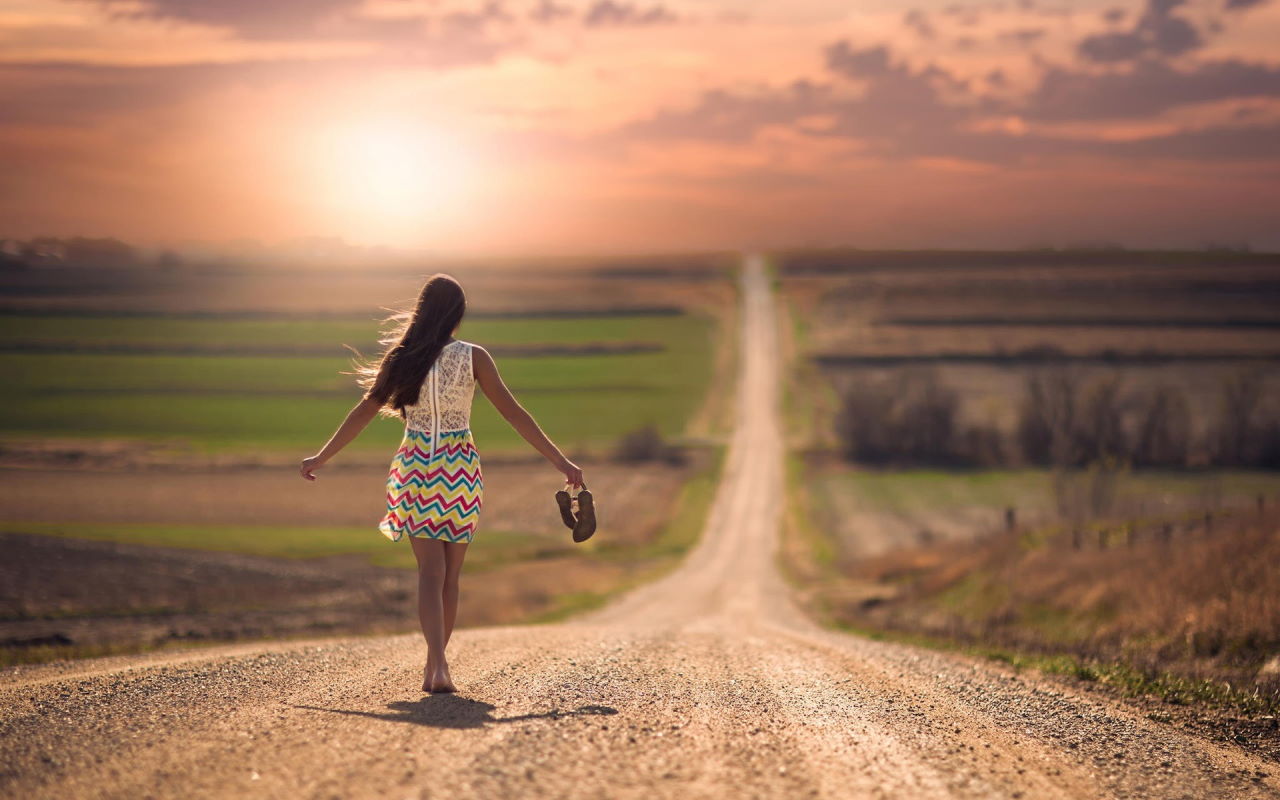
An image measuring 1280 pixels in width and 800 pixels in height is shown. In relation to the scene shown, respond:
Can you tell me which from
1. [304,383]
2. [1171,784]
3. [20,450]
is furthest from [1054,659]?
[304,383]

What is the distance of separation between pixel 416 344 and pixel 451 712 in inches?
92.8

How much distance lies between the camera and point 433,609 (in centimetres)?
727

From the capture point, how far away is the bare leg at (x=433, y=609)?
7.23 meters

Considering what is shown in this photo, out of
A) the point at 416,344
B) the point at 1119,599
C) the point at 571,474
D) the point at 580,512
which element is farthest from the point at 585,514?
the point at 1119,599

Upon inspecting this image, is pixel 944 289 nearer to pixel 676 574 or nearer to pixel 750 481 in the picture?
pixel 750 481

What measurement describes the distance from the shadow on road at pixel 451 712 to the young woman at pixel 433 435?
0.42m

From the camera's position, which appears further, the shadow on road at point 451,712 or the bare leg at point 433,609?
the bare leg at point 433,609

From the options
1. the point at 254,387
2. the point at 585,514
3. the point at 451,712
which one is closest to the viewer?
the point at 451,712

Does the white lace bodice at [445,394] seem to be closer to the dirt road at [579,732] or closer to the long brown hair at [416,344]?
the long brown hair at [416,344]

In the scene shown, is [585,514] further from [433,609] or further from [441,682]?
[441,682]

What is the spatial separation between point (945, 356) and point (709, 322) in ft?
140

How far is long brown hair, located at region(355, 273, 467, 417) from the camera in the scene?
7137 mm

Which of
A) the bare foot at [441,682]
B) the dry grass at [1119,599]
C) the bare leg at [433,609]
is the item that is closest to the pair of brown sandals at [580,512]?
the bare leg at [433,609]

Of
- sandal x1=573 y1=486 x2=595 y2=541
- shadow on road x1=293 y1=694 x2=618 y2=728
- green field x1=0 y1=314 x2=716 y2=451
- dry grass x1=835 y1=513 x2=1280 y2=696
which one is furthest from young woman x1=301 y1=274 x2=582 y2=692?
green field x1=0 y1=314 x2=716 y2=451
